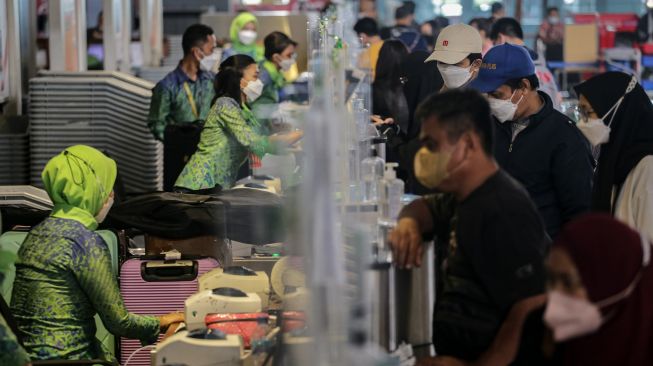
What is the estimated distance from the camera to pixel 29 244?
5.05m

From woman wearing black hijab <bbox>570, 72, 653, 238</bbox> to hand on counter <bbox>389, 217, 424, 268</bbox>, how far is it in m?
1.62

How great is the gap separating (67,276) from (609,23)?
21789mm

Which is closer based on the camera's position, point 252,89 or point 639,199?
point 639,199

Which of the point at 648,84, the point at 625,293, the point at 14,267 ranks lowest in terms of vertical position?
the point at 648,84

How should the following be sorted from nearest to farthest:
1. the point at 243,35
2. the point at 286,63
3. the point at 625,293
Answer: the point at 625,293, the point at 286,63, the point at 243,35

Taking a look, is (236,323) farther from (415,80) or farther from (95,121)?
(95,121)

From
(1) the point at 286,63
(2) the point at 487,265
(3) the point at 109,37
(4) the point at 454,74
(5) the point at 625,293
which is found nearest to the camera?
(5) the point at 625,293

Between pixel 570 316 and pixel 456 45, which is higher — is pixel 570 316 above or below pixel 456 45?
below

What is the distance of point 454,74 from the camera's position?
263 inches

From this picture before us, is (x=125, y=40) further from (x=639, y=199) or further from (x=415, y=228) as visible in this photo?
(x=415, y=228)

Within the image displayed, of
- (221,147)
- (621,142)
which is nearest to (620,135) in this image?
(621,142)

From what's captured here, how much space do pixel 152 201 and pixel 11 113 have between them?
15.1ft

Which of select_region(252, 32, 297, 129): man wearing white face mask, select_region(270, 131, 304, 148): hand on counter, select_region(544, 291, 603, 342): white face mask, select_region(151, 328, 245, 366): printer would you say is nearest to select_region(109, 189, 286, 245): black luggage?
select_region(270, 131, 304, 148): hand on counter

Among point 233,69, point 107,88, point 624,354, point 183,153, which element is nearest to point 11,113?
point 107,88
